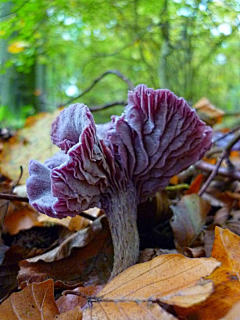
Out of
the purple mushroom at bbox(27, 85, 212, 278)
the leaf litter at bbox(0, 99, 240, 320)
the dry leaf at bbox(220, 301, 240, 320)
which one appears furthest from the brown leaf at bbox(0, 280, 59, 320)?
the dry leaf at bbox(220, 301, 240, 320)

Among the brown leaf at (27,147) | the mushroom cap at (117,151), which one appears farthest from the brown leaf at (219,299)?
the brown leaf at (27,147)

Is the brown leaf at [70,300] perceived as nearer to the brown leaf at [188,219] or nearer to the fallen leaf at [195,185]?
the brown leaf at [188,219]

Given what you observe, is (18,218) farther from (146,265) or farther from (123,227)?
(146,265)

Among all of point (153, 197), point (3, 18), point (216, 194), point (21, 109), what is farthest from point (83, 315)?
point (21, 109)

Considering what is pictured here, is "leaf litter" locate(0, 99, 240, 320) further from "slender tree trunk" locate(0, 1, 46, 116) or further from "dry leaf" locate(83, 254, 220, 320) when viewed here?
"slender tree trunk" locate(0, 1, 46, 116)

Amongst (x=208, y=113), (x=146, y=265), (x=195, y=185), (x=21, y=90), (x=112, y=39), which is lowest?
(x=21, y=90)

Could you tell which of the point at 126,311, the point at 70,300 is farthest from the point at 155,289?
the point at 70,300
